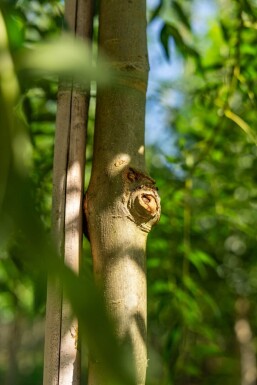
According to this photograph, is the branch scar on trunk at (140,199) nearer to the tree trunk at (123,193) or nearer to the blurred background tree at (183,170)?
the tree trunk at (123,193)

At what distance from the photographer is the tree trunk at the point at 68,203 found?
0.79 meters

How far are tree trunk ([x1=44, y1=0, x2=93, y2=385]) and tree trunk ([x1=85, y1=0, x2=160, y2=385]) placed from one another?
0.08ft

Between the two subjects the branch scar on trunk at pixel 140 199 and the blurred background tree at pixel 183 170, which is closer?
the branch scar on trunk at pixel 140 199

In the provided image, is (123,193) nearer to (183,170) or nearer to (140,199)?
(140,199)

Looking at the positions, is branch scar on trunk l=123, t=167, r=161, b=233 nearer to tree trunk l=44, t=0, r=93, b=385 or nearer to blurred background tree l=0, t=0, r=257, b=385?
tree trunk l=44, t=0, r=93, b=385

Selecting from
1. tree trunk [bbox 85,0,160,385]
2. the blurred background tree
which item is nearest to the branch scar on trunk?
tree trunk [bbox 85,0,160,385]

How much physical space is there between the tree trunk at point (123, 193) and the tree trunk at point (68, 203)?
0.08ft

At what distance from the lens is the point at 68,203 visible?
822mm

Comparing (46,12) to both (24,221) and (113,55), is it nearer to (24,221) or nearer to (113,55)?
(113,55)

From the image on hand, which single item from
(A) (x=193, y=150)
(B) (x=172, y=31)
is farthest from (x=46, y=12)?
(A) (x=193, y=150)

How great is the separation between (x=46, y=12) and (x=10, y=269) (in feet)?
1.81

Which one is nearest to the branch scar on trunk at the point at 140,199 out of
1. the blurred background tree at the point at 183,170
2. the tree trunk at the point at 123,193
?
the tree trunk at the point at 123,193

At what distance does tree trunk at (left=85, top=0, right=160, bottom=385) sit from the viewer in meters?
0.81

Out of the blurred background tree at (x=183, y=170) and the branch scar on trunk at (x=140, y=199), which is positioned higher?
the branch scar on trunk at (x=140, y=199)
